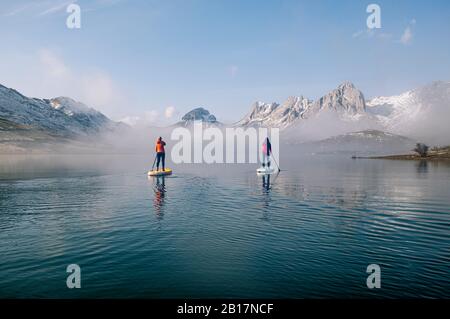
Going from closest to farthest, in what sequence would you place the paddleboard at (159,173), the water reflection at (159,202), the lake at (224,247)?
1. the lake at (224,247)
2. the water reflection at (159,202)
3. the paddleboard at (159,173)

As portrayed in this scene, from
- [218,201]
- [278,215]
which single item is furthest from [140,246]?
[218,201]

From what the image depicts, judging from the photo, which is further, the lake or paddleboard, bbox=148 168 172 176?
paddleboard, bbox=148 168 172 176

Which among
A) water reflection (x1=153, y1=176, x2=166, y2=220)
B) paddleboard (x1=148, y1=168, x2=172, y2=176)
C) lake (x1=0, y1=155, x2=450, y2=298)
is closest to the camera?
lake (x1=0, y1=155, x2=450, y2=298)

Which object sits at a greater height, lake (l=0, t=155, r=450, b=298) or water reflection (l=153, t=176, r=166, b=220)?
water reflection (l=153, t=176, r=166, b=220)

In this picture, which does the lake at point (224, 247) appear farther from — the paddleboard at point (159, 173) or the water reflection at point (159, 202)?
the paddleboard at point (159, 173)

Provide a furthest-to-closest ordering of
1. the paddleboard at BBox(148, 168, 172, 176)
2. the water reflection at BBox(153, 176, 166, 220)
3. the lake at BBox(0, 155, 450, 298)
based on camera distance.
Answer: the paddleboard at BBox(148, 168, 172, 176) < the water reflection at BBox(153, 176, 166, 220) < the lake at BBox(0, 155, 450, 298)

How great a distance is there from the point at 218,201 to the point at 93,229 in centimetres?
2077

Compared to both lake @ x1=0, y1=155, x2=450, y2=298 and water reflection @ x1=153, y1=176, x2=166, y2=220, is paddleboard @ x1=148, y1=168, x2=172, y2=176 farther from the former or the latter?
lake @ x1=0, y1=155, x2=450, y2=298

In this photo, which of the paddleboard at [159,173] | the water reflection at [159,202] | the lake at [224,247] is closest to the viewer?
the lake at [224,247]

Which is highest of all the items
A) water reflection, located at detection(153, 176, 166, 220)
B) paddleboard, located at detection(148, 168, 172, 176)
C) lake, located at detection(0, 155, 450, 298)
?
paddleboard, located at detection(148, 168, 172, 176)

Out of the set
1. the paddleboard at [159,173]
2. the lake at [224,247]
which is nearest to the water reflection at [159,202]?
the lake at [224,247]

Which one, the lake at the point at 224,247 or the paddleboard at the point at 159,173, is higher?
the paddleboard at the point at 159,173

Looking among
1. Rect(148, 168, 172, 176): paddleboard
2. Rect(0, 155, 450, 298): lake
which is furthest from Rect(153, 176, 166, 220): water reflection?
Rect(148, 168, 172, 176): paddleboard
